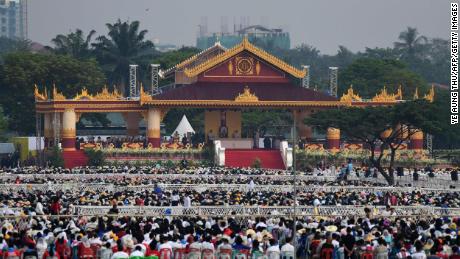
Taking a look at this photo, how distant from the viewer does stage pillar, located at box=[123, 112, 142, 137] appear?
323ft

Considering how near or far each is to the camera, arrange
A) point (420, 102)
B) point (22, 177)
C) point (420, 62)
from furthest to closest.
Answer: point (420, 62), point (420, 102), point (22, 177)

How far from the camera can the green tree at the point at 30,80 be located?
104m

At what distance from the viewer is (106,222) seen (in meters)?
41.8

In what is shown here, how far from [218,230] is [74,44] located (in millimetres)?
89624

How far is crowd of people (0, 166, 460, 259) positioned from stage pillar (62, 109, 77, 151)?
34561 millimetres

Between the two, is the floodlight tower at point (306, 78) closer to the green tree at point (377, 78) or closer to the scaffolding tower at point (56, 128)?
the green tree at point (377, 78)

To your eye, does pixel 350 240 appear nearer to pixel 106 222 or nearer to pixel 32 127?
pixel 106 222

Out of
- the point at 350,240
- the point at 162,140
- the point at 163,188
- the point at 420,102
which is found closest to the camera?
the point at 350,240

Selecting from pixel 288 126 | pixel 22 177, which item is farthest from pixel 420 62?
pixel 22 177

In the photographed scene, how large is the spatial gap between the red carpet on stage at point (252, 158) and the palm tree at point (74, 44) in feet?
125

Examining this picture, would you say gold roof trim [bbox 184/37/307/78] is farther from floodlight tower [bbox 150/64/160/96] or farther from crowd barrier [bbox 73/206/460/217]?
crowd barrier [bbox 73/206/460/217]

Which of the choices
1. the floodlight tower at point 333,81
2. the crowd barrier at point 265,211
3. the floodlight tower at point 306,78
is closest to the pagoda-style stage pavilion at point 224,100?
the floodlight tower at point 306,78

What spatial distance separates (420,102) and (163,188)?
893 inches

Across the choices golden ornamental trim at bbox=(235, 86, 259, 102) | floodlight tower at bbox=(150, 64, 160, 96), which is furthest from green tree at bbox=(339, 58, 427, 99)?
golden ornamental trim at bbox=(235, 86, 259, 102)
